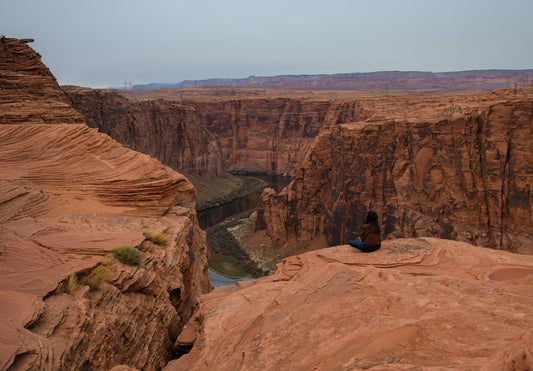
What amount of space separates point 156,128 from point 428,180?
4543 cm

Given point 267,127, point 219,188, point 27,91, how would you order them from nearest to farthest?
point 27,91, point 219,188, point 267,127

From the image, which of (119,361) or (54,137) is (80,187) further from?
(119,361)

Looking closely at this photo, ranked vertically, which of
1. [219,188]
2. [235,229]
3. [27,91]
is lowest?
[235,229]

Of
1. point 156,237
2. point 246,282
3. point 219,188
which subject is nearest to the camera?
point 156,237

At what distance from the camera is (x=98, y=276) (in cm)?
758

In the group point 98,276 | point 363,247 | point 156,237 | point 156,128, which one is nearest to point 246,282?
point 156,237

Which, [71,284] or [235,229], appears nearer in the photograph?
[71,284]

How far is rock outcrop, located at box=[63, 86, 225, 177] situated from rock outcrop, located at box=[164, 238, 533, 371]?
45336mm

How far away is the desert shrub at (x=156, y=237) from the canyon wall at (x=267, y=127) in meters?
64.1

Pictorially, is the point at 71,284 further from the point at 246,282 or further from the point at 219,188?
the point at 219,188

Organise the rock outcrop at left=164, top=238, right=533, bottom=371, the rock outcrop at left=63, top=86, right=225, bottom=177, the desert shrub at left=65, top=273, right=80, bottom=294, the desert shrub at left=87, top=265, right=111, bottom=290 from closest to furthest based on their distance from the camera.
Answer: the rock outcrop at left=164, top=238, right=533, bottom=371 → the desert shrub at left=65, top=273, right=80, bottom=294 → the desert shrub at left=87, top=265, right=111, bottom=290 → the rock outcrop at left=63, top=86, right=225, bottom=177

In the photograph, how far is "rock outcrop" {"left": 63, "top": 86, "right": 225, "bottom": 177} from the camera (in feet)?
163

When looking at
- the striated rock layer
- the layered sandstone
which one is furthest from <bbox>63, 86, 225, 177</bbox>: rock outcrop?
the striated rock layer

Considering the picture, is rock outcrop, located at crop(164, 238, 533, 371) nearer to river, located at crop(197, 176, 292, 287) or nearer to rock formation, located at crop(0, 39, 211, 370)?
rock formation, located at crop(0, 39, 211, 370)
